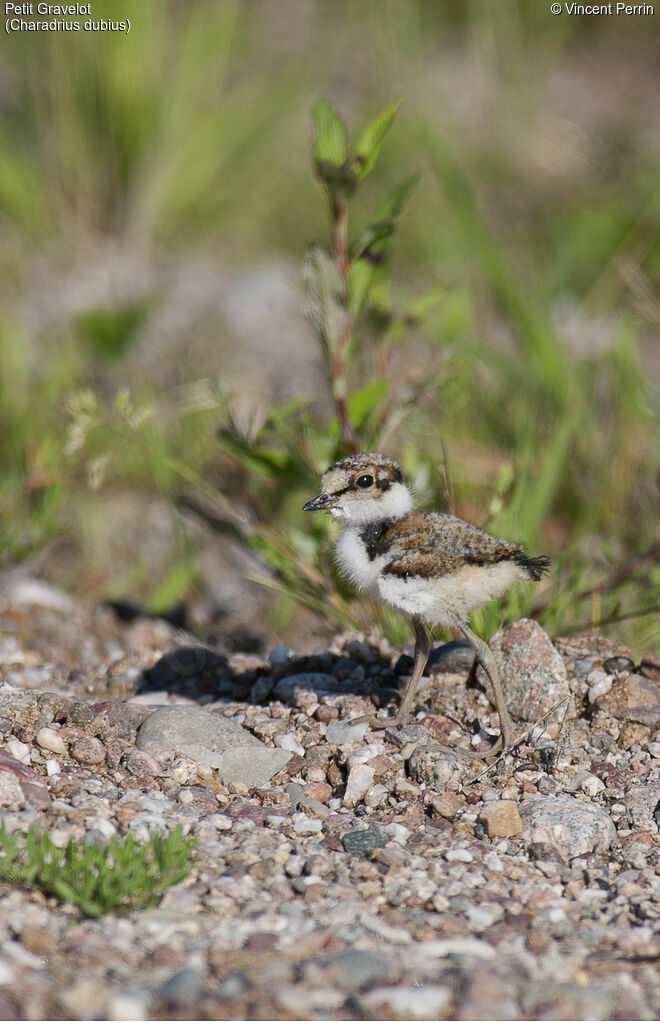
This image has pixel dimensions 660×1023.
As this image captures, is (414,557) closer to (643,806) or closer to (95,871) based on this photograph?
(643,806)

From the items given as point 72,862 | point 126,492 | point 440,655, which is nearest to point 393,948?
point 72,862

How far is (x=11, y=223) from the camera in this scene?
6.92m

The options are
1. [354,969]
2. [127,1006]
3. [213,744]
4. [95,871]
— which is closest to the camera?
[127,1006]

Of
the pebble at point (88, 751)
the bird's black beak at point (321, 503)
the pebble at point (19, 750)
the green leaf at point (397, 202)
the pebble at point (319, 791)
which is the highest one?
the green leaf at point (397, 202)

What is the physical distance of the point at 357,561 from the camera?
298cm

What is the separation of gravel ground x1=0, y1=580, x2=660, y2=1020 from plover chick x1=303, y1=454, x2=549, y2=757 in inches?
7.9

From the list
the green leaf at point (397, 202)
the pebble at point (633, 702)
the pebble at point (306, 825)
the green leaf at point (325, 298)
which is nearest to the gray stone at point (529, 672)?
the pebble at point (633, 702)

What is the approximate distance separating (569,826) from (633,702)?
586 mm

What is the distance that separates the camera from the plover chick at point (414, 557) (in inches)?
110

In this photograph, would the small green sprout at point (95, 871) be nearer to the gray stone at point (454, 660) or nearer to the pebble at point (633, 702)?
the gray stone at point (454, 660)

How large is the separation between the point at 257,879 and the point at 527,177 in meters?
6.80

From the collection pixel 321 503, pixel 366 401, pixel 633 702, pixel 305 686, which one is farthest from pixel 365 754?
pixel 366 401

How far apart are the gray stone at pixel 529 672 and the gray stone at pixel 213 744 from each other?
2.20 feet

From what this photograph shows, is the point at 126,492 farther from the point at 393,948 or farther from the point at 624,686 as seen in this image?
the point at 393,948
